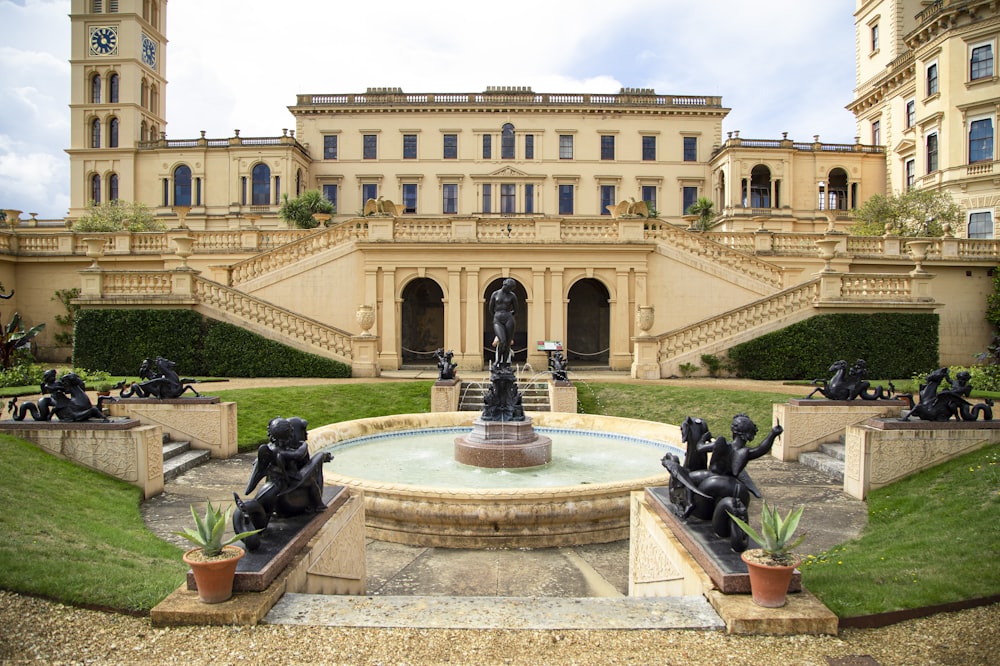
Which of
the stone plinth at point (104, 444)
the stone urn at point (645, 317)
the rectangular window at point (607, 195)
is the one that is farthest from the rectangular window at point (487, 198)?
the stone plinth at point (104, 444)

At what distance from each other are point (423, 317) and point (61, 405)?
899 inches

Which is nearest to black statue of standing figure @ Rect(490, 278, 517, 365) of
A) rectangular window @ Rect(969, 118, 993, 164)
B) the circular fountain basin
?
the circular fountain basin

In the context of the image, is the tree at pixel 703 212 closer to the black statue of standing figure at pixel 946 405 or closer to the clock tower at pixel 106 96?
the black statue of standing figure at pixel 946 405

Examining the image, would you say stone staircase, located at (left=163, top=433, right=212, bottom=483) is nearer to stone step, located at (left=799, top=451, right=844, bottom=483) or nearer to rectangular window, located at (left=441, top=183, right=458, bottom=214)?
stone step, located at (left=799, top=451, right=844, bottom=483)

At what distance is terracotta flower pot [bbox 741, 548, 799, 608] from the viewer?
462cm

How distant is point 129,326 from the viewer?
Answer: 72.7ft

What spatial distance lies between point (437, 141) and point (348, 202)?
31.0 feet

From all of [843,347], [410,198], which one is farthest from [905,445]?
[410,198]

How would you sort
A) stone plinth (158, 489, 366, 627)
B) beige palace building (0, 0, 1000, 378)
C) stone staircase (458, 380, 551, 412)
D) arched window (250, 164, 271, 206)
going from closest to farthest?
stone plinth (158, 489, 366, 627)
stone staircase (458, 380, 551, 412)
beige palace building (0, 0, 1000, 378)
arched window (250, 164, 271, 206)

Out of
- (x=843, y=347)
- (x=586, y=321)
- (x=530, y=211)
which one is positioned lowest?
(x=843, y=347)

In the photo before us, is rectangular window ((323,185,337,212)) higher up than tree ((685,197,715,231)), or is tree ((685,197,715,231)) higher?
rectangular window ((323,185,337,212))

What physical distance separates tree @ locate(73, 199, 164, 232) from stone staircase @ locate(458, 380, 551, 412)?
26602 millimetres

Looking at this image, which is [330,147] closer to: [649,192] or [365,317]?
[649,192]

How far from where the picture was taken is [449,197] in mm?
55438
